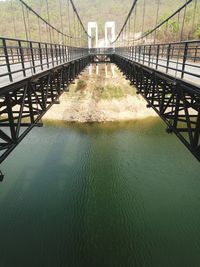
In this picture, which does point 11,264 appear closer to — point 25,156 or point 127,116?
point 25,156

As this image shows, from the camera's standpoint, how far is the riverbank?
36.1 metres

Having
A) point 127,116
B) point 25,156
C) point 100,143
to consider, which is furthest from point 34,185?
point 127,116

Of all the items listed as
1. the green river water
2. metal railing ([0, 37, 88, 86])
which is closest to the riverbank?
the green river water

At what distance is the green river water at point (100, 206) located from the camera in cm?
1282

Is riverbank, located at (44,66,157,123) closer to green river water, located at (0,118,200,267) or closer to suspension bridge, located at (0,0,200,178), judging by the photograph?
suspension bridge, located at (0,0,200,178)

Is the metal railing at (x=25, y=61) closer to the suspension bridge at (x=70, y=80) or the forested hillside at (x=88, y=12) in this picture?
the suspension bridge at (x=70, y=80)

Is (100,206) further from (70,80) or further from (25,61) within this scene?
(25,61)

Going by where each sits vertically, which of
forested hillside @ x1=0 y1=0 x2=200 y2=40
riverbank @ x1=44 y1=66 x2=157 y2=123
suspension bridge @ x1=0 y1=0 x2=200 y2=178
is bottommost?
riverbank @ x1=44 y1=66 x2=157 y2=123

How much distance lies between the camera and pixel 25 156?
922 inches

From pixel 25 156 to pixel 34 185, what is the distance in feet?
19.0

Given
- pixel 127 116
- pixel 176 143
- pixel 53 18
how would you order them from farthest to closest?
pixel 53 18 → pixel 127 116 → pixel 176 143

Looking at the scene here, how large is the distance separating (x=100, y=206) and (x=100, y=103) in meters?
25.2

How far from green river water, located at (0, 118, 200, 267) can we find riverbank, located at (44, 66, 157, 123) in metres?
10.3

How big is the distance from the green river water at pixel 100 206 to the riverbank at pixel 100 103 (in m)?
10.3
